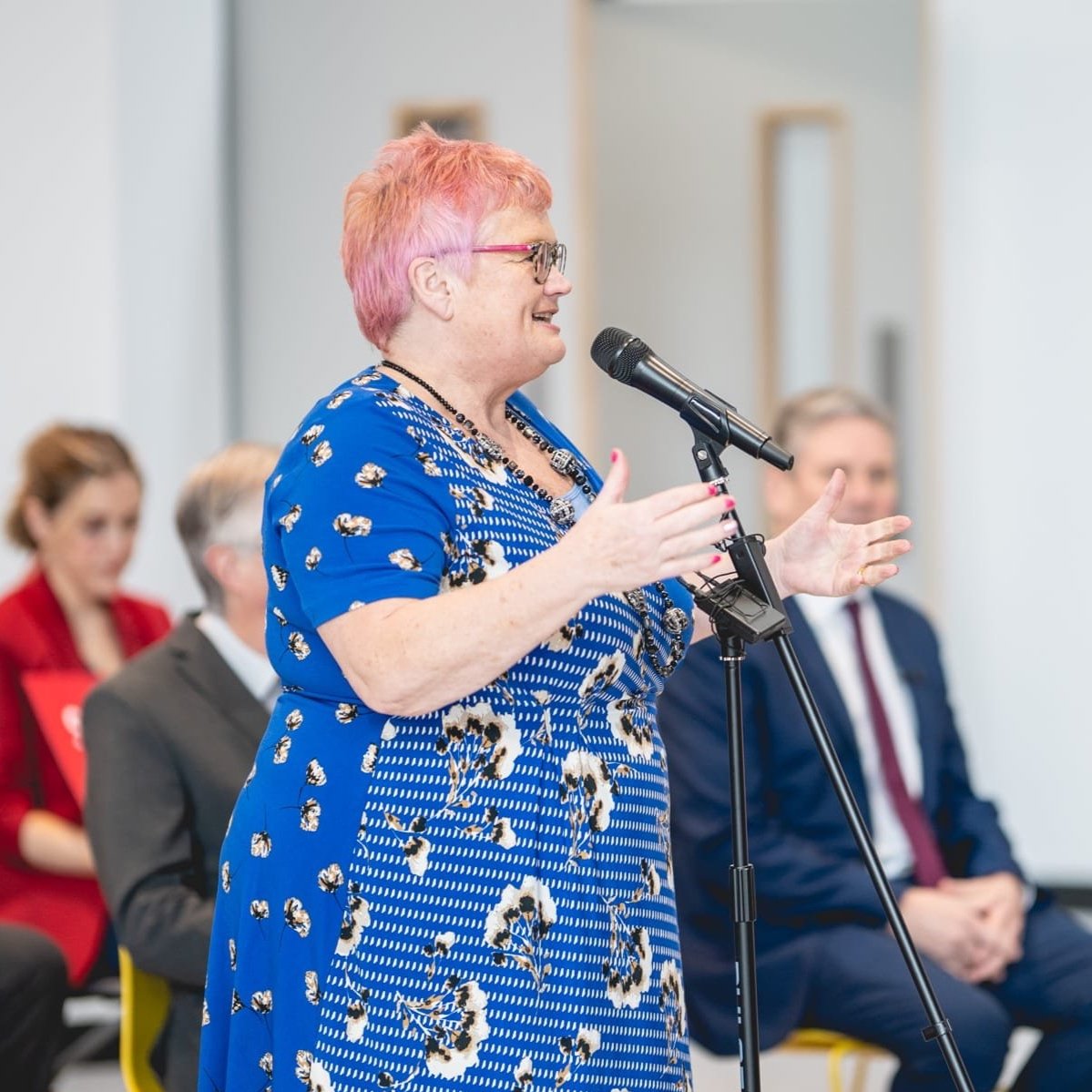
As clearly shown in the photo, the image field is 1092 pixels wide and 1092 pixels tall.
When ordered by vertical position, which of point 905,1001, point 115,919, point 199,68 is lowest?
point 905,1001

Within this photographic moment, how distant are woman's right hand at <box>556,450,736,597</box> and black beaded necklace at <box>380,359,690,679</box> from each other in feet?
0.79

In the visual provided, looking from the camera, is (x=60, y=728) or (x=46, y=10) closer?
(x=60, y=728)

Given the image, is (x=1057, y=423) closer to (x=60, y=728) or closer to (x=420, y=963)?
(x=60, y=728)

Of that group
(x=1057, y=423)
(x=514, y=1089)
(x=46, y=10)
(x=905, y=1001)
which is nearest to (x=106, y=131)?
(x=46, y=10)

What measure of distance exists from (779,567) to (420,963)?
572 mm

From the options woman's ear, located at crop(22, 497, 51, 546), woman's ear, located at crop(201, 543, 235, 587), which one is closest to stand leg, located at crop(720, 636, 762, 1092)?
woman's ear, located at crop(201, 543, 235, 587)

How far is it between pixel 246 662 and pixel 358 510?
2.91 feet

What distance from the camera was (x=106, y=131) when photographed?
4492 mm

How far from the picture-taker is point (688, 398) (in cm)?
153

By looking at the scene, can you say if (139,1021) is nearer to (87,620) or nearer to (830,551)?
(830,551)

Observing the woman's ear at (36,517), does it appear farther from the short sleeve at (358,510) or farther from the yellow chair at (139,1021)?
the short sleeve at (358,510)

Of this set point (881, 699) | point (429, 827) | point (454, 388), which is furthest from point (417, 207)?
point (881, 699)

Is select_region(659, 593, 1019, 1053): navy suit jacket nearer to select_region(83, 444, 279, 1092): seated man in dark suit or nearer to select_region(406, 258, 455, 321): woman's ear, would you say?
select_region(83, 444, 279, 1092): seated man in dark suit

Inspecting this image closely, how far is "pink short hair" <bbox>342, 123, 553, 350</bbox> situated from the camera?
164 cm
